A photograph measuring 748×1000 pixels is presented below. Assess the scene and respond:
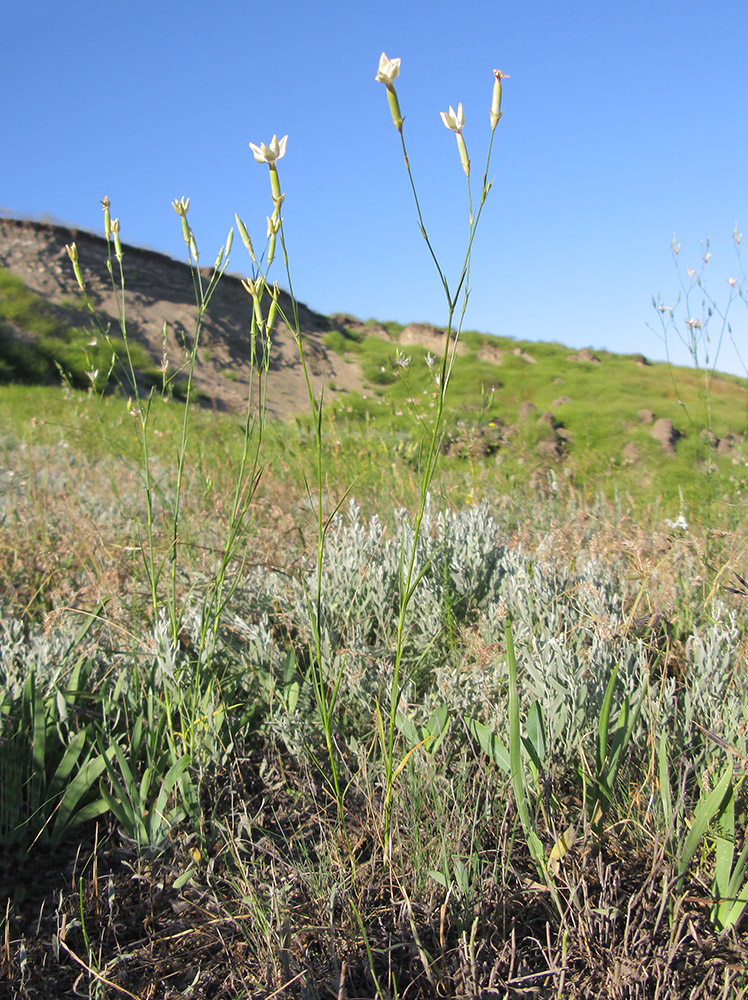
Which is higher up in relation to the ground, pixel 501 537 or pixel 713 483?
pixel 713 483

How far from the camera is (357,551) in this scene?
7.85ft

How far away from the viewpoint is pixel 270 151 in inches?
41.1

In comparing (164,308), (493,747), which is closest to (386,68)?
(493,747)

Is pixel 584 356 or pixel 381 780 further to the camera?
pixel 584 356

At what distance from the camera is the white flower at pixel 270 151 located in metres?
1.03

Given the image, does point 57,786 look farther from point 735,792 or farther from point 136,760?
point 735,792

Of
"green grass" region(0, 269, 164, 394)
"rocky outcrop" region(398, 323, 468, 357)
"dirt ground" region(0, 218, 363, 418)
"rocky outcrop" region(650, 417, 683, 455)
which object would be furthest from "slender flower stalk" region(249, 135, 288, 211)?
"rocky outcrop" region(398, 323, 468, 357)

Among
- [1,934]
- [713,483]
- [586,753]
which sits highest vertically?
[713,483]

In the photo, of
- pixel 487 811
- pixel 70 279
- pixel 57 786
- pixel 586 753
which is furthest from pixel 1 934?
pixel 70 279

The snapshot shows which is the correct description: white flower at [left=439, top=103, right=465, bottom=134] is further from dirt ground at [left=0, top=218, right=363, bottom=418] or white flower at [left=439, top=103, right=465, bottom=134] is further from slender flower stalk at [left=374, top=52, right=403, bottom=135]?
dirt ground at [left=0, top=218, right=363, bottom=418]

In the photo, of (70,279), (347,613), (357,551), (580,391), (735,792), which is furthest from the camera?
(70,279)

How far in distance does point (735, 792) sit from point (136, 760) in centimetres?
144

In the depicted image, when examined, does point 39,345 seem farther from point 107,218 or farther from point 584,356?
point 584,356

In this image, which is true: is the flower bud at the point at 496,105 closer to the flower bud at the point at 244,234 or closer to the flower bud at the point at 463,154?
the flower bud at the point at 463,154
